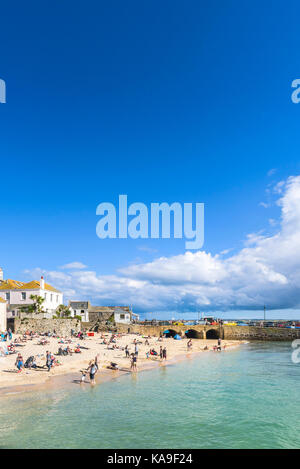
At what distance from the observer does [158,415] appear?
20141 mm

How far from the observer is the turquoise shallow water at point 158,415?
1631 centimetres

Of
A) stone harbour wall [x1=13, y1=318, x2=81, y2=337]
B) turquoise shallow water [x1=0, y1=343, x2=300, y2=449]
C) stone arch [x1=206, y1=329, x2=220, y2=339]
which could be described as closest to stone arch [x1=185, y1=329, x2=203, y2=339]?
stone arch [x1=206, y1=329, x2=220, y2=339]

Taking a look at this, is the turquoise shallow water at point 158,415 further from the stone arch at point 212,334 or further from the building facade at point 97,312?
the stone arch at point 212,334

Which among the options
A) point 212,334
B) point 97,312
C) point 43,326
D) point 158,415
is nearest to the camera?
point 158,415

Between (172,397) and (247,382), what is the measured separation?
10.5 m

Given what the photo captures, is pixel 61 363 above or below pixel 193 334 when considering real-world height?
above

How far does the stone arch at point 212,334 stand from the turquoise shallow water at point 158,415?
213ft

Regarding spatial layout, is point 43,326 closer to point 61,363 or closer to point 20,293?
point 20,293

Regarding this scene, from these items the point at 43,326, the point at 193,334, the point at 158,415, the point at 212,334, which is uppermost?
the point at 43,326

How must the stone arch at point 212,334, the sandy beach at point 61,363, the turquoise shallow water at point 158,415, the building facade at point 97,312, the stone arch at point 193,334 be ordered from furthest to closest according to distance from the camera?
the stone arch at point 212,334 < the stone arch at point 193,334 < the building facade at point 97,312 < the sandy beach at point 61,363 < the turquoise shallow water at point 158,415

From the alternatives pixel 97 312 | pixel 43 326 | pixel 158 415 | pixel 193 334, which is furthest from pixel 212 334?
pixel 158 415

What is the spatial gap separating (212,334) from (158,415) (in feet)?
266

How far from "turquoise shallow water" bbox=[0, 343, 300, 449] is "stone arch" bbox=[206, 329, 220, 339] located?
65.1 metres

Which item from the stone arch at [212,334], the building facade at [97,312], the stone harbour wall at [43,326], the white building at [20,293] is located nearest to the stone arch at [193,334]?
the stone arch at [212,334]
